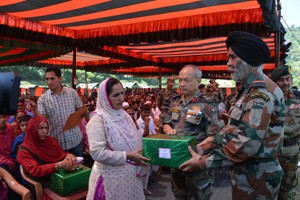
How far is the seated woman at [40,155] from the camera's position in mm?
2598

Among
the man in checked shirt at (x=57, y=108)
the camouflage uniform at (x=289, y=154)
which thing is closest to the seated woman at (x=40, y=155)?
the man in checked shirt at (x=57, y=108)

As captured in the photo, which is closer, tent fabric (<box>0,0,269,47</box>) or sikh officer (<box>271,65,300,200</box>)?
sikh officer (<box>271,65,300,200</box>)

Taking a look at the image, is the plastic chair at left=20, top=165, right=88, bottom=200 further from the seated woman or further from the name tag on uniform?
the name tag on uniform

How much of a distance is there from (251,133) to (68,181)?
70.2 inches

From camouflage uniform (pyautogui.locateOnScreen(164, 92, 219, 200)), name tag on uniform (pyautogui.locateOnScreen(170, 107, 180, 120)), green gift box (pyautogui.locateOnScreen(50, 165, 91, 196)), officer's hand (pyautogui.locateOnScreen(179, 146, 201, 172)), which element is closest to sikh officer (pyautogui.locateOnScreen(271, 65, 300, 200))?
camouflage uniform (pyautogui.locateOnScreen(164, 92, 219, 200))

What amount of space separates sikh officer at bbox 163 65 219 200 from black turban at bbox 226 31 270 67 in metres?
0.99

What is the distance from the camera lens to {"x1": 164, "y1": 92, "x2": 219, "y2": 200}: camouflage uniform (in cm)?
259

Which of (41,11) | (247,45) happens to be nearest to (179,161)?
(247,45)

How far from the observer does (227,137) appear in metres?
1.66

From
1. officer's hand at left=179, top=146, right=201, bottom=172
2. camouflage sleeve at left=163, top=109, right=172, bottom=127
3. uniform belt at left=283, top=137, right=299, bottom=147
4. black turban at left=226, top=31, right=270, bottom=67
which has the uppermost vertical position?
black turban at left=226, top=31, right=270, bottom=67

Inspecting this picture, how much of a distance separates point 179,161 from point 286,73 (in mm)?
2075

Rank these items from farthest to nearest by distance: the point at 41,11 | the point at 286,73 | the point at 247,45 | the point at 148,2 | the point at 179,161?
the point at 41,11, the point at 148,2, the point at 286,73, the point at 179,161, the point at 247,45

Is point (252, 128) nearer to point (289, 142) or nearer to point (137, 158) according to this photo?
point (137, 158)

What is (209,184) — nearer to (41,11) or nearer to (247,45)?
(247,45)
